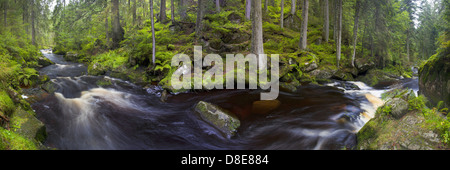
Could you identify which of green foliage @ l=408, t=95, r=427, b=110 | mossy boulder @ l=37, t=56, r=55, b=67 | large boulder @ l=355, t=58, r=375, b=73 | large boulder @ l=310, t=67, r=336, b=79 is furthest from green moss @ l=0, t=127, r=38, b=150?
large boulder @ l=355, t=58, r=375, b=73

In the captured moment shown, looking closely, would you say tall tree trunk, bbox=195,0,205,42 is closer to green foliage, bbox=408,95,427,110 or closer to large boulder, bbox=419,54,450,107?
large boulder, bbox=419,54,450,107

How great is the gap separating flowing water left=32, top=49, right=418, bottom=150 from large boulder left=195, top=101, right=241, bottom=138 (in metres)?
0.17

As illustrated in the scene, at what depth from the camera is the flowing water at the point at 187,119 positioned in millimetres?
6223

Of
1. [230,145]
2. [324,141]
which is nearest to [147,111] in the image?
[230,145]

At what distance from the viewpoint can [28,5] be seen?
20969 mm

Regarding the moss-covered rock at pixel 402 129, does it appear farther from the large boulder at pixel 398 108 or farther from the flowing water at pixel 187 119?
the flowing water at pixel 187 119

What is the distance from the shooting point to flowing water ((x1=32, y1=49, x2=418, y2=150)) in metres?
6.22

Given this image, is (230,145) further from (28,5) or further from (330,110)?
(28,5)

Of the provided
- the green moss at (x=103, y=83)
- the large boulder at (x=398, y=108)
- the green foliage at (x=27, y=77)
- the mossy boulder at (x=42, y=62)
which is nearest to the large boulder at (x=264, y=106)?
the large boulder at (x=398, y=108)

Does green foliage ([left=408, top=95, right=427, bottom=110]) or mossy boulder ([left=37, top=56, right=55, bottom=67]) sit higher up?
mossy boulder ([left=37, top=56, right=55, bottom=67])

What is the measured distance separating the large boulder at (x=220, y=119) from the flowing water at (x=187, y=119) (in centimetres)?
17

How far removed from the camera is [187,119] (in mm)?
7996

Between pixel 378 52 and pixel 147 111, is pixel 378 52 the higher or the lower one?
the higher one
